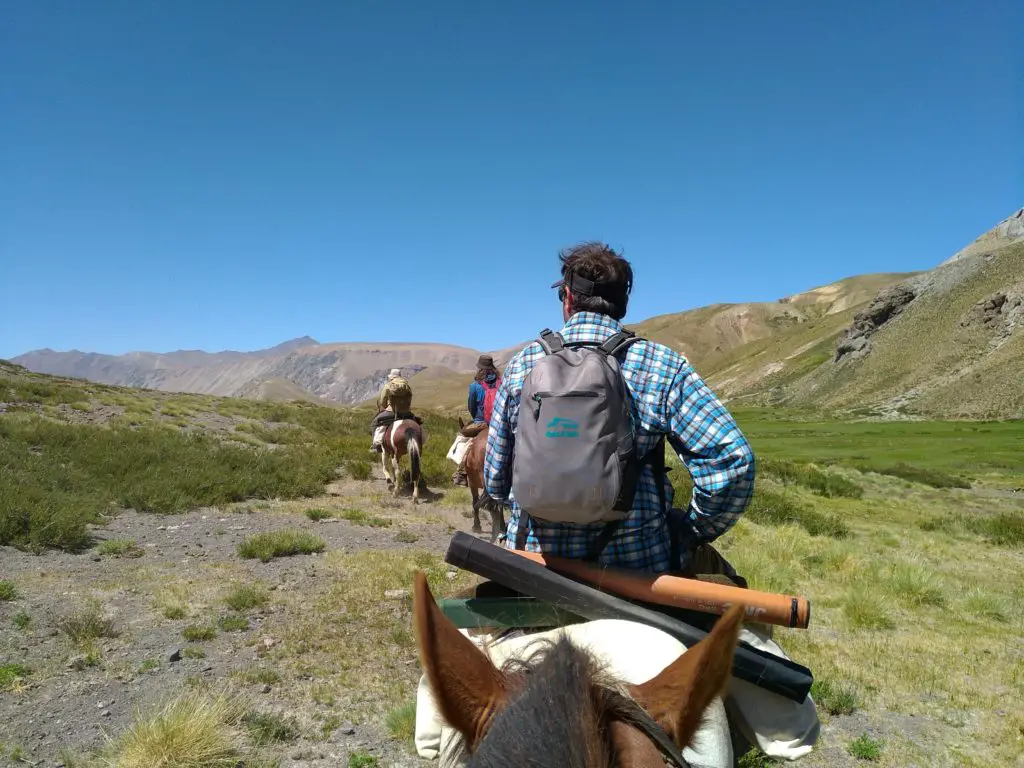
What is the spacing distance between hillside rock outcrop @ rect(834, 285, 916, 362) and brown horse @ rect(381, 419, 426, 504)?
72782mm

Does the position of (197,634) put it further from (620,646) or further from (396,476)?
(396,476)

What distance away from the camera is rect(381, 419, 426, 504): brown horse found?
1345 cm

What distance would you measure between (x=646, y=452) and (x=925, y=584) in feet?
27.0

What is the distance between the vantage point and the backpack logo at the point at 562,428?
1.98m

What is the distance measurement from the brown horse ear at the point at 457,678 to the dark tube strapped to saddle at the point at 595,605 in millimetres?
347

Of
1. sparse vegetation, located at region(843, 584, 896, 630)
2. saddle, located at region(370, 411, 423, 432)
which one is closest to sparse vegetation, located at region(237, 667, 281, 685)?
sparse vegetation, located at region(843, 584, 896, 630)

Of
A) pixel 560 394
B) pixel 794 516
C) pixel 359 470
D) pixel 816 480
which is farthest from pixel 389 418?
pixel 816 480

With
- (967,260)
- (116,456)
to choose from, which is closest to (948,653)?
(116,456)

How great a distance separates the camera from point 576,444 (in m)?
1.96

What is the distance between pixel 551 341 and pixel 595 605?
983 millimetres

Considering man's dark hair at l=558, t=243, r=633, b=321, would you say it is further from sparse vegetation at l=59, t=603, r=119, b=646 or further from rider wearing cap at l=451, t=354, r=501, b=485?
rider wearing cap at l=451, t=354, r=501, b=485

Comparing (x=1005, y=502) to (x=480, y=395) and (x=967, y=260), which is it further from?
(x=967, y=260)

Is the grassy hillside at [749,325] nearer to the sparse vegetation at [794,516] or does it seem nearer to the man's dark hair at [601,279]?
the sparse vegetation at [794,516]

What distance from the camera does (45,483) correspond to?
10.9 m
